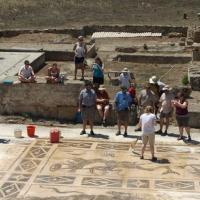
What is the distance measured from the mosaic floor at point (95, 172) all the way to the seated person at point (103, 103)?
1.62m

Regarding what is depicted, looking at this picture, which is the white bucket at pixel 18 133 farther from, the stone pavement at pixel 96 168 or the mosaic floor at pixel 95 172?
the mosaic floor at pixel 95 172

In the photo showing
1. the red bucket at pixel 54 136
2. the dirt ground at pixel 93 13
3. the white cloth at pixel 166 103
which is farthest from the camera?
the dirt ground at pixel 93 13

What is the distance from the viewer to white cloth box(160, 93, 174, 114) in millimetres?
18266

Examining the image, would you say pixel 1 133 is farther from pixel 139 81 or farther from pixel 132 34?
pixel 132 34

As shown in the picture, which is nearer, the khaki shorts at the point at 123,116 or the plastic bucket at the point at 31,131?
the khaki shorts at the point at 123,116

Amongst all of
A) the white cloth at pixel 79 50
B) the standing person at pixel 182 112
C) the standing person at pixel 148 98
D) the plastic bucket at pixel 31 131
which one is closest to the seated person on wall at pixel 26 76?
the plastic bucket at pixel 31 131

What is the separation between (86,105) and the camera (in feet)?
59.8

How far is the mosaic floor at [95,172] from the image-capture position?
1435 cm

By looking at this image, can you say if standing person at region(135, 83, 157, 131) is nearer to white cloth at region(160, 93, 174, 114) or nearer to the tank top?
white cloth at region(160, 93, 174, 114)

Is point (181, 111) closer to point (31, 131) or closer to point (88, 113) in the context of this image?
point (88, 113)

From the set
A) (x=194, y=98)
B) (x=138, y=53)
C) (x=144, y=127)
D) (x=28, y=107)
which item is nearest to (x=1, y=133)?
(x=28, y=107)

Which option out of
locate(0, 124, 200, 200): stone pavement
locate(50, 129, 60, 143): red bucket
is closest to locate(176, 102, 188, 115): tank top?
locate(0, 124, 200, 200): stone pavement

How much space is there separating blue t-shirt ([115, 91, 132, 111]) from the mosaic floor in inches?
41.4

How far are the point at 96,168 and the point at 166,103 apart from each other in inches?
136
